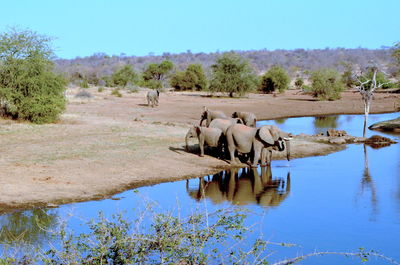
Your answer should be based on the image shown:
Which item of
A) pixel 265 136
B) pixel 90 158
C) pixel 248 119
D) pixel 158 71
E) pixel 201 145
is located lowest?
pixel 90 158

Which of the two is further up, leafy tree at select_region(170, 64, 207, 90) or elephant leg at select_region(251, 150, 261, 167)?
leafy tree at select_region(170, 64, 207, 90)

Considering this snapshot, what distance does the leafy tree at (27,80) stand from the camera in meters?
24.7

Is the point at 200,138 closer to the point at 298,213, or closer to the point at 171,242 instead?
the point at 298,213

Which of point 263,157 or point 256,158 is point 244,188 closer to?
point 256,158

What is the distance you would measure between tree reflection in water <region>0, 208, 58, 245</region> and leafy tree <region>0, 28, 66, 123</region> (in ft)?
42.6

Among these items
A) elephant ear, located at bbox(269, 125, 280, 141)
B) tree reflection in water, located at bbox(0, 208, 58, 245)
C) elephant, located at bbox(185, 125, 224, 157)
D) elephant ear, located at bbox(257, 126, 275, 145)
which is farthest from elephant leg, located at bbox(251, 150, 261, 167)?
tree reflection in water, located at bbox(0, 208, 58, 245)

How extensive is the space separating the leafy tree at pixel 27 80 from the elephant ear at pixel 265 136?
35.1ft

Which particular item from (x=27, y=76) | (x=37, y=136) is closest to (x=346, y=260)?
(x=37, y=136)

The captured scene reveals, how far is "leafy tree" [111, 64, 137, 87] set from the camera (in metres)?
66.6

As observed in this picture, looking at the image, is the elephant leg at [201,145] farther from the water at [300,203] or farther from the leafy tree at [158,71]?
the leafy tree at [158,71]

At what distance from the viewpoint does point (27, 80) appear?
24.5m

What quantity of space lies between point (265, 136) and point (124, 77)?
5058 centimetres

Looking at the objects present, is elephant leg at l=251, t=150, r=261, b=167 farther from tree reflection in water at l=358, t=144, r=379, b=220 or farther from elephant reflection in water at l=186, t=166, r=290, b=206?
tree reflection in water at l=358, t=144, r=379, b=220

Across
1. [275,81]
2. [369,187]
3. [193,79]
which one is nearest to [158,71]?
[193,79]
